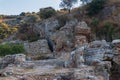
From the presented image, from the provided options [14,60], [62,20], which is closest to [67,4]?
[62,20]

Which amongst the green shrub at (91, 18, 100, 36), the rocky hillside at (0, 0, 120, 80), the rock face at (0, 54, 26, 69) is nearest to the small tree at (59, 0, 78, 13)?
the rocky hillside at (0, 0, 120, 80)

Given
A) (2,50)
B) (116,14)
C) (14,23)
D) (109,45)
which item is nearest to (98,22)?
(116,14)

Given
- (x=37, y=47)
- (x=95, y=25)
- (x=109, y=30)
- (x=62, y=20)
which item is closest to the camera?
(x=109, y=30)

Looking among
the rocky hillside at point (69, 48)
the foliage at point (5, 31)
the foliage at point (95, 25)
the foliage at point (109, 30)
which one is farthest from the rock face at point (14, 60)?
the foliage at point (5, 31)

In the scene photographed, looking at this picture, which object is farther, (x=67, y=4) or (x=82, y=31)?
(x=67, y=4)

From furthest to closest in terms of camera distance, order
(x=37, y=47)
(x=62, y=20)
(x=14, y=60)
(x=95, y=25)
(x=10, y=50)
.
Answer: (x=62, y=20), (x=37, y=47), (x=95, y=25), (x=10, y=50), (x=14, y=60)

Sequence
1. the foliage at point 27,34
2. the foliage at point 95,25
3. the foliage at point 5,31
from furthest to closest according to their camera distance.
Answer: the foliage at point 5,31, the foliage at point 27,34, the foliage at point 95,25

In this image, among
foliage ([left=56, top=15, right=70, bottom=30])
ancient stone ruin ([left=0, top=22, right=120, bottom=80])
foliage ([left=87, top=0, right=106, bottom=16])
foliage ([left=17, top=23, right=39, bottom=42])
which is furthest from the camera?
foliage ([left=17, top=23, right=39, bottom=42])

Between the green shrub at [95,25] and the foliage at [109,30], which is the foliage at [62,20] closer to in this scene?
the green shrub at [95,25]

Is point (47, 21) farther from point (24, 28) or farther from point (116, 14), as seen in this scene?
point (116, 14)

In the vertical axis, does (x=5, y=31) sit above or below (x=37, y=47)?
above

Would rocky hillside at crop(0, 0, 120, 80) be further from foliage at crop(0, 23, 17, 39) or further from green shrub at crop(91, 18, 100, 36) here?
foliage at crop(0, 23, 17, 39)

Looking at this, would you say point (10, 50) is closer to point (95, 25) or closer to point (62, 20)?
point (62, 20)

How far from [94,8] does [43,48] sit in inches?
344
